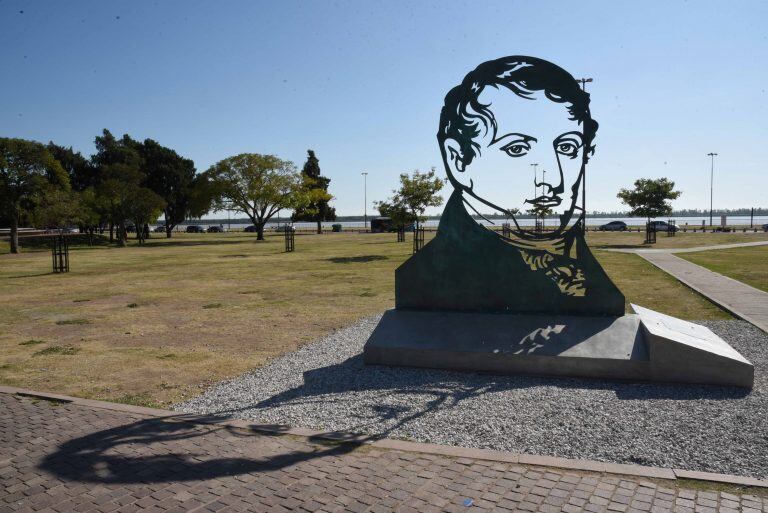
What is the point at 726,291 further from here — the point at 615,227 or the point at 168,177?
the point at 615,227

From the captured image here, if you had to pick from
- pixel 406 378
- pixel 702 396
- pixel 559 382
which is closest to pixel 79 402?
pixel 406 378

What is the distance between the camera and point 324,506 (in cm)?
396

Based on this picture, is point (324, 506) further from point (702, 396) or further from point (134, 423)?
point (702, 396)

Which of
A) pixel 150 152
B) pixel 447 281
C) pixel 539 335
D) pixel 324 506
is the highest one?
pixel 150 152

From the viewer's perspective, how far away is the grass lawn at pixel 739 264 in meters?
17.2

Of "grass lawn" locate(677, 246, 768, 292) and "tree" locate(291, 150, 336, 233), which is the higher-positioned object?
"tree" locate(291, 150, 336, 233)

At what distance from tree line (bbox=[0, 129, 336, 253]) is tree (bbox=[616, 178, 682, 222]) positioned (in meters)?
29.2

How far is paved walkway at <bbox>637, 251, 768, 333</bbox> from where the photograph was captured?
443 inches

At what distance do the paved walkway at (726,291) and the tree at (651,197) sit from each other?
27.1 meters

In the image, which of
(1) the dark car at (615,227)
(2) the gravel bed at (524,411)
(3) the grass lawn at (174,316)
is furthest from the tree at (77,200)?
(1) the dark car at (615,227)

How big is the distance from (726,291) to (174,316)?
44.8 ft

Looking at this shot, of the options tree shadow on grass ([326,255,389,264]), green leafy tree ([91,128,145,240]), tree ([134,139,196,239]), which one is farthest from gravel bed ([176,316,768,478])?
tree ([134,139,196,239])

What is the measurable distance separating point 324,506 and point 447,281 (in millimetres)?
4759

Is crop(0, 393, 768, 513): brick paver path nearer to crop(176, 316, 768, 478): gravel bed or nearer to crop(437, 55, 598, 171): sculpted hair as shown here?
crop(176, 316, 768, 478): gravel bed
